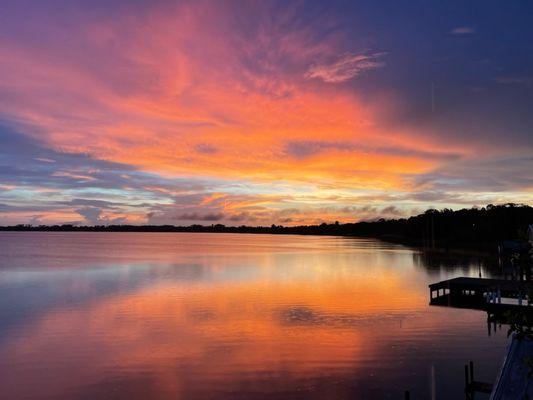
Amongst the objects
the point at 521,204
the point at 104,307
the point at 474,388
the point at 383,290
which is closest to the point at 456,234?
the point at 521,204

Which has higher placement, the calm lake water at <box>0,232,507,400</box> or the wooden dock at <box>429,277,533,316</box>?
the wooden dock at <box>429,277,533,316</box>

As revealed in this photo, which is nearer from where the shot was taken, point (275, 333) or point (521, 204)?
point (275, 333)

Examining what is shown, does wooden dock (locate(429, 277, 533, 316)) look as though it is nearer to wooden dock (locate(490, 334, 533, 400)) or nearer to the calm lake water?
the calm lake water

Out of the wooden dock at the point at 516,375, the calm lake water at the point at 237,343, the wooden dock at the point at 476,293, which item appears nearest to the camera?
the wooden dock at the point at 516,375

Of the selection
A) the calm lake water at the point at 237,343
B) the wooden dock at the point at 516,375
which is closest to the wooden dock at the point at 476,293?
the calm lake water at the point at 237,343

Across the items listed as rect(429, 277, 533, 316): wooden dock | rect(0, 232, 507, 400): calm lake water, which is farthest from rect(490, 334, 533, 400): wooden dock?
rect(429, 277, 533, 316): wooden dock

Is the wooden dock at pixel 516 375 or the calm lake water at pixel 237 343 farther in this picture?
the calm lake water at pixel 237 343

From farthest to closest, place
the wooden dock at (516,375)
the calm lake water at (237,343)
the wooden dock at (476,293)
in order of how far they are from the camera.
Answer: the wooden dock at (476,293) → the calm lake water at (237,343) → the wooden dock at (516,375)

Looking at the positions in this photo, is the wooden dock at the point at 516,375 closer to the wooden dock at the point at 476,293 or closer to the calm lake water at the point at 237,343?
the calm lake water at the point at 237,343

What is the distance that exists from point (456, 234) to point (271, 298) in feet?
440

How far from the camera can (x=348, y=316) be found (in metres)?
38.6

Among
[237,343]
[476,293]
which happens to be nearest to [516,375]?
[237,343]

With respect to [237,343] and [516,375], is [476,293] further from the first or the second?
[516,375]

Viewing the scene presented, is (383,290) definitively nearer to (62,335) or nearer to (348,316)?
(348,316)
